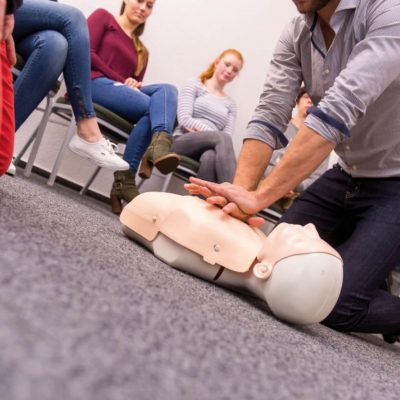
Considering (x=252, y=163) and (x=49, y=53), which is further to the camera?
(x=49, y=53)

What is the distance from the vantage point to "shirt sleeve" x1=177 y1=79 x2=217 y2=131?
7.77ft

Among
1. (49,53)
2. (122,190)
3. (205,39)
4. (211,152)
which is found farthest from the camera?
(205,39)

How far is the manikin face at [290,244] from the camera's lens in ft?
2.31

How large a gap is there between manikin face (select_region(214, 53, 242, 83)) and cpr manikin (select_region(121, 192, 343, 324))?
5.85 ft

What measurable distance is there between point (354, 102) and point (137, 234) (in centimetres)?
51

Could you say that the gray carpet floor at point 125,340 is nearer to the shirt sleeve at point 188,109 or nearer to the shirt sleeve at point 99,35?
the shirt sleeve at point 99,35

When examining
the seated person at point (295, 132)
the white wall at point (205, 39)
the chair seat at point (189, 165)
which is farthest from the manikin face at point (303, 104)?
the chair seat at point (189, 165)

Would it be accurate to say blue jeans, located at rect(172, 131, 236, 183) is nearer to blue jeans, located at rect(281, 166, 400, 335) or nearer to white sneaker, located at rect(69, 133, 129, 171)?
white sneaker, located at rect(69, 133, 129, 171)

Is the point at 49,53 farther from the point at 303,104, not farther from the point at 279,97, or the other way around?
the point at 303,104

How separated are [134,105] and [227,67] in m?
0.92

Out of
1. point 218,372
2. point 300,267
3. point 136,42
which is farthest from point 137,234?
point 136,42

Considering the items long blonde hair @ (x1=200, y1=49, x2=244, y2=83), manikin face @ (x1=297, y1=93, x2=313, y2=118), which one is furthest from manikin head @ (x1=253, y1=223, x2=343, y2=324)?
long blonde hair @ (x1=200, y1=49, x2=244, y2=83)

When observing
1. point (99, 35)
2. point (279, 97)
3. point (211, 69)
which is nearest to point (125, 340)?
point (279, 97)

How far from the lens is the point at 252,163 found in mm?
1103
